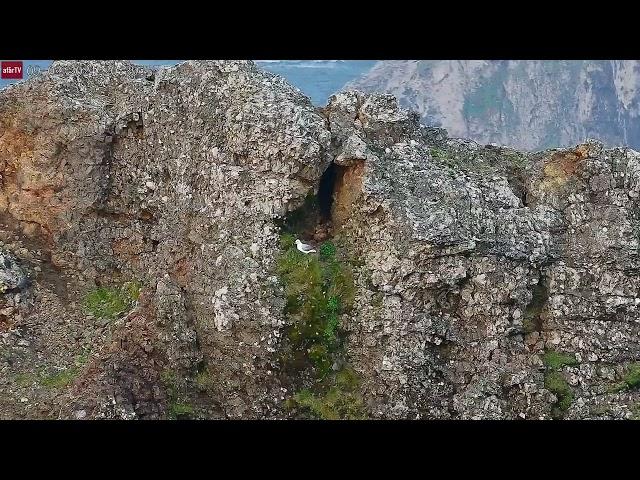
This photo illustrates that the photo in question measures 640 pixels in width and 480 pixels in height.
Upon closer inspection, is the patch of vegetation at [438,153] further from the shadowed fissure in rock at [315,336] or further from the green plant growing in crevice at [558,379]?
the green plant growing in crevice at [558,379]

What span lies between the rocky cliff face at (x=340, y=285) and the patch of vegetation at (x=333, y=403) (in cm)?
5

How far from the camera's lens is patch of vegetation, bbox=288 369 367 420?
15.3m

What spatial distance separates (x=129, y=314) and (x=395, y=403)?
22.1ft

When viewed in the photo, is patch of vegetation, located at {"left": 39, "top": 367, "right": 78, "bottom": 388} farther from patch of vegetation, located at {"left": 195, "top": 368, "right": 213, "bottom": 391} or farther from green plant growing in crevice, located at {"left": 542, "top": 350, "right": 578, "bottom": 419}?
green plant growing in crevice, located at {"left": 542, "top": 350, "right": 578, "bottom": 419}

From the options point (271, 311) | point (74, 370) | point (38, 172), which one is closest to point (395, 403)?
point (271, 311)

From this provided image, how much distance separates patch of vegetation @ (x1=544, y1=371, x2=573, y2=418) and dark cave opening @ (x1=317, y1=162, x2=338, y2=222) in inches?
254

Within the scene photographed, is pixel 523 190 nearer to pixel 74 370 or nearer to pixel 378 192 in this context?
pixel 378 192

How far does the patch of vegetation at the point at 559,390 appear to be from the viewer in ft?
49.6

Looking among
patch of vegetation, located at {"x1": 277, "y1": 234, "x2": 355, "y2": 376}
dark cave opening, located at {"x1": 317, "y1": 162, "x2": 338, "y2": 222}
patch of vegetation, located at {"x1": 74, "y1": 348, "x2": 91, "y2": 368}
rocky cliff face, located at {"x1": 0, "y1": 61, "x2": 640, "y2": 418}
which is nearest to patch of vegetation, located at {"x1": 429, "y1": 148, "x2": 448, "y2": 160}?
rocky cliff face, located at {"x1": 0, "y1": 61, "x2": 640, "y2": 418}

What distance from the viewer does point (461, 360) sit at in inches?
620

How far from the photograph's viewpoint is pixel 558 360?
15766mm

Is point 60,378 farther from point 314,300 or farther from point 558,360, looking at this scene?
point 558,360

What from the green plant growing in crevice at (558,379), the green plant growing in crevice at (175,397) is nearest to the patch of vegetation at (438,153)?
the green plant growing in crevice at (558,379)

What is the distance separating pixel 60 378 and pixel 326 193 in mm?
7641
